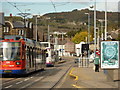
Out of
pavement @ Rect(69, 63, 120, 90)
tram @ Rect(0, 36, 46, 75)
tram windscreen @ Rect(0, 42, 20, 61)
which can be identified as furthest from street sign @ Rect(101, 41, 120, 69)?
tram windscreen @ Rect(0, 42, 20, 61)

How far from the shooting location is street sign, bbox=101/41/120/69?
21.6 metres

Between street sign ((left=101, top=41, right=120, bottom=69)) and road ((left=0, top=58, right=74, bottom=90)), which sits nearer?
road ((left=0, top=58, right=74, bottom=90))

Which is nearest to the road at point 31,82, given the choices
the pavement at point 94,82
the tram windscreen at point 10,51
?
the pavement at point 94,82

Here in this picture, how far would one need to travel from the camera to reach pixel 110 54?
71.6 ft

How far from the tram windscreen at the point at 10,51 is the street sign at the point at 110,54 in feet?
25.1

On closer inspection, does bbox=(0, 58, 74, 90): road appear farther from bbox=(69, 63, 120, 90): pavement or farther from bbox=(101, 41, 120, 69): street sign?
bbox=(101, 41, 120, 69): street sign

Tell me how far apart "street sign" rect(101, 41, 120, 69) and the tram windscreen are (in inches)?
301

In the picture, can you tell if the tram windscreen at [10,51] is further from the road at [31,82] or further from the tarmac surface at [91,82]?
the tarmac surface at [91,82]

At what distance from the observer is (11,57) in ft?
87.9

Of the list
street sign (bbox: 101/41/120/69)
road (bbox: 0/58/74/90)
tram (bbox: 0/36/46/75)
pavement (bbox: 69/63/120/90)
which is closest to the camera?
pavement (bbox: 69/63/120/90)

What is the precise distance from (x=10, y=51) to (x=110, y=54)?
8748mm

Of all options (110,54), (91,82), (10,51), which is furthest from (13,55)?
(110,54)

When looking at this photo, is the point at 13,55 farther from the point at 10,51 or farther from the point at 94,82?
the point at 94,82

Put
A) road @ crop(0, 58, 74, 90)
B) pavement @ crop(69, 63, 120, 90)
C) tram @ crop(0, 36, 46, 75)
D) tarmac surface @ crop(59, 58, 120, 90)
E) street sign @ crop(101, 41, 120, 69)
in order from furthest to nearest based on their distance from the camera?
tram @ crop(0, 36, 46, 75) < street sign @ crop(101, 41, 120, 69) < road @ crop(0, 58, 74, 90) < pavement @ crop(69, 63, 120, 90) < tarmac surface @ crop(59, 58, 120, 90)
